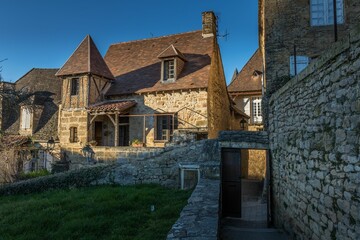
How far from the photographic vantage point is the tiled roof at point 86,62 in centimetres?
1705

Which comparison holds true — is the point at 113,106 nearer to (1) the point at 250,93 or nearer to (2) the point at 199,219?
(1) the point at 250,93

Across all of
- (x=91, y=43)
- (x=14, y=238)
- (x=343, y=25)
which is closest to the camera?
(x=14, y=238)

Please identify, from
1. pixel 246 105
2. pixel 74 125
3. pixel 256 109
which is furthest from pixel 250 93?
pixel 74 125

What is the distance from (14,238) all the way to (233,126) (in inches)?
709

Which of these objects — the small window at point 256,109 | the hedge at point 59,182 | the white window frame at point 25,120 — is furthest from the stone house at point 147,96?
the white window frame at point 25,120

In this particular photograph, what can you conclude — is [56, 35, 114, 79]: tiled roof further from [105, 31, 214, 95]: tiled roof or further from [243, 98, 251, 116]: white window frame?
[243, 98, 251, 116]: white window frame

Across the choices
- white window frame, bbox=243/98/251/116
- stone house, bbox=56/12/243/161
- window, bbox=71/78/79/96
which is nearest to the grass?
stone house, bbox=56/12/243/161

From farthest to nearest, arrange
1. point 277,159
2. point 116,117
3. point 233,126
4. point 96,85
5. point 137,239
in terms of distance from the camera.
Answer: point 233,126
point 96,85
point 116,117
point 277,159
point 137,239

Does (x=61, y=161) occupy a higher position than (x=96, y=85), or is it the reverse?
(x=96, y=85)

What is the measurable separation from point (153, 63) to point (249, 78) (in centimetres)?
727

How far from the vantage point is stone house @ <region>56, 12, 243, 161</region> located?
16.0 metres

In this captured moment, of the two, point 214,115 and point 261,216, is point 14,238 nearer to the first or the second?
point 261,216

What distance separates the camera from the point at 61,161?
1628cm

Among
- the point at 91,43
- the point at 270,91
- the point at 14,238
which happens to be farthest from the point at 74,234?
the point at 91,43
